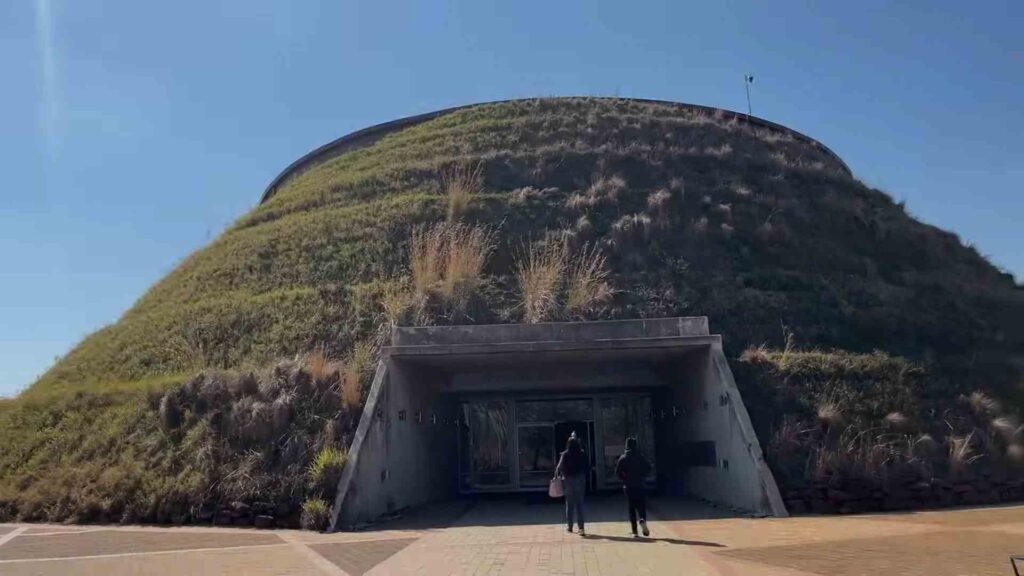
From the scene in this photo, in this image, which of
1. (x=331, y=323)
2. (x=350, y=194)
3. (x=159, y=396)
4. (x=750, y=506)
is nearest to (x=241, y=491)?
(x=159, y=396)

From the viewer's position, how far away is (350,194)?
2725cm

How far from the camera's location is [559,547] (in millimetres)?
11422

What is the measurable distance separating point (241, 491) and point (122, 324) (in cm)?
1140

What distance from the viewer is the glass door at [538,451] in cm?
2294

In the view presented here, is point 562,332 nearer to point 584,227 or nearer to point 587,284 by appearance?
point 587,284

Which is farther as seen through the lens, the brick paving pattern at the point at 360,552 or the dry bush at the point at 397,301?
the dry bush at the point at 397,301

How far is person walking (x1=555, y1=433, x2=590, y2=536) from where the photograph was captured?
12773mm

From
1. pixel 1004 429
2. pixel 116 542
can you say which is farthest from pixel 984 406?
pixel 116 542

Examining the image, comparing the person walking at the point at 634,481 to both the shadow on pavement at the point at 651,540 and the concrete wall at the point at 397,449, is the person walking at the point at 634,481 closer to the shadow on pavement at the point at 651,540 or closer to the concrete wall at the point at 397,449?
the shadow on pavement at the point at 651,540

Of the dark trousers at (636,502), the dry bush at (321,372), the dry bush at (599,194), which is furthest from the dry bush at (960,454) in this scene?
the dry bush at (599,194)

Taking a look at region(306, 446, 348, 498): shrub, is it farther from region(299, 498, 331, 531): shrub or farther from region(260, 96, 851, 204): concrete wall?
region(260, 96, 851, 204): concrete wall

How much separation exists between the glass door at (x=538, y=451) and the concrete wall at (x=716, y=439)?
3398 mm

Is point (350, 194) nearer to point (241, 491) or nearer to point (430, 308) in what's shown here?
point (430, 308)

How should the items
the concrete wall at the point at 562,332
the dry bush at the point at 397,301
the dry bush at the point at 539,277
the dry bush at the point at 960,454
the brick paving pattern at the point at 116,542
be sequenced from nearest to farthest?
the brick paving pattern at the point at 116,542, the dry bush at the point at 960,454, the concrete wall at the point at 562,332, the dry bush at the point at 397,301, the dry bush at the point at 539,277
